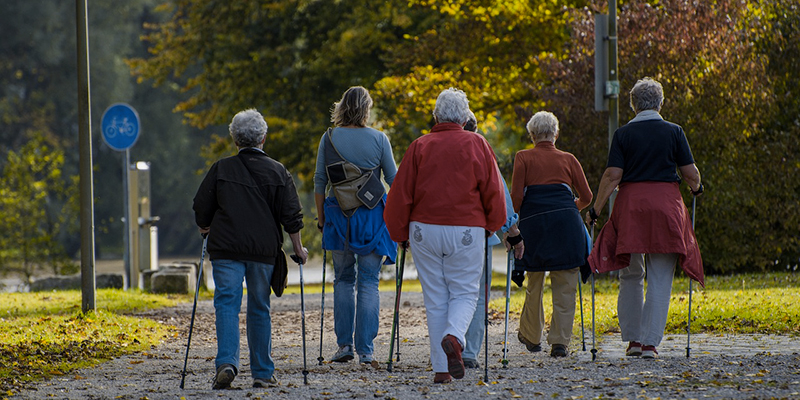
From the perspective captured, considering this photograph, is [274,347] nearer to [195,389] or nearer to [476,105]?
[195,389]

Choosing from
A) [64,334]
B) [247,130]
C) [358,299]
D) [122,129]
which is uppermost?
[122,129]

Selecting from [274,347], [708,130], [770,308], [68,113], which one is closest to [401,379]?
[274,347]

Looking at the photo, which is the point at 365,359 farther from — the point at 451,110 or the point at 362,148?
the point at 451,110

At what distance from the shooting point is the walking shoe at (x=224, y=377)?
6465 millimetres

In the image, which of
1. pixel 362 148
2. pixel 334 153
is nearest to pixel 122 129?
pixel 334 153

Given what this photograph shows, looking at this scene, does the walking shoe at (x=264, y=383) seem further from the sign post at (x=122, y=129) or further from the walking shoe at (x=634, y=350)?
the sign post at (x=122, y=129)

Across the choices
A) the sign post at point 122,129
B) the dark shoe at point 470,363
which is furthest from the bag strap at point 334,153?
the sign post at point 122,129

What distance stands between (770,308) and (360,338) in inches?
194

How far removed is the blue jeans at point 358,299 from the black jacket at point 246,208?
1081 millimetres

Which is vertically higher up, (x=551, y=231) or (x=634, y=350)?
(x=551, y=231)

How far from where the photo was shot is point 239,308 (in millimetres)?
6609

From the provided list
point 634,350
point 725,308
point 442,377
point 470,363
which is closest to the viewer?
point 442,377

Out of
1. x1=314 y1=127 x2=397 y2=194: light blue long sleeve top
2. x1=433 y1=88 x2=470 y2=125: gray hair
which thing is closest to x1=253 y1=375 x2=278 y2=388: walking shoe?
x1=314 y1=127 x2=397 y2=194: light blue long sleeve top

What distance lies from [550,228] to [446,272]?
Result: 162 cm
